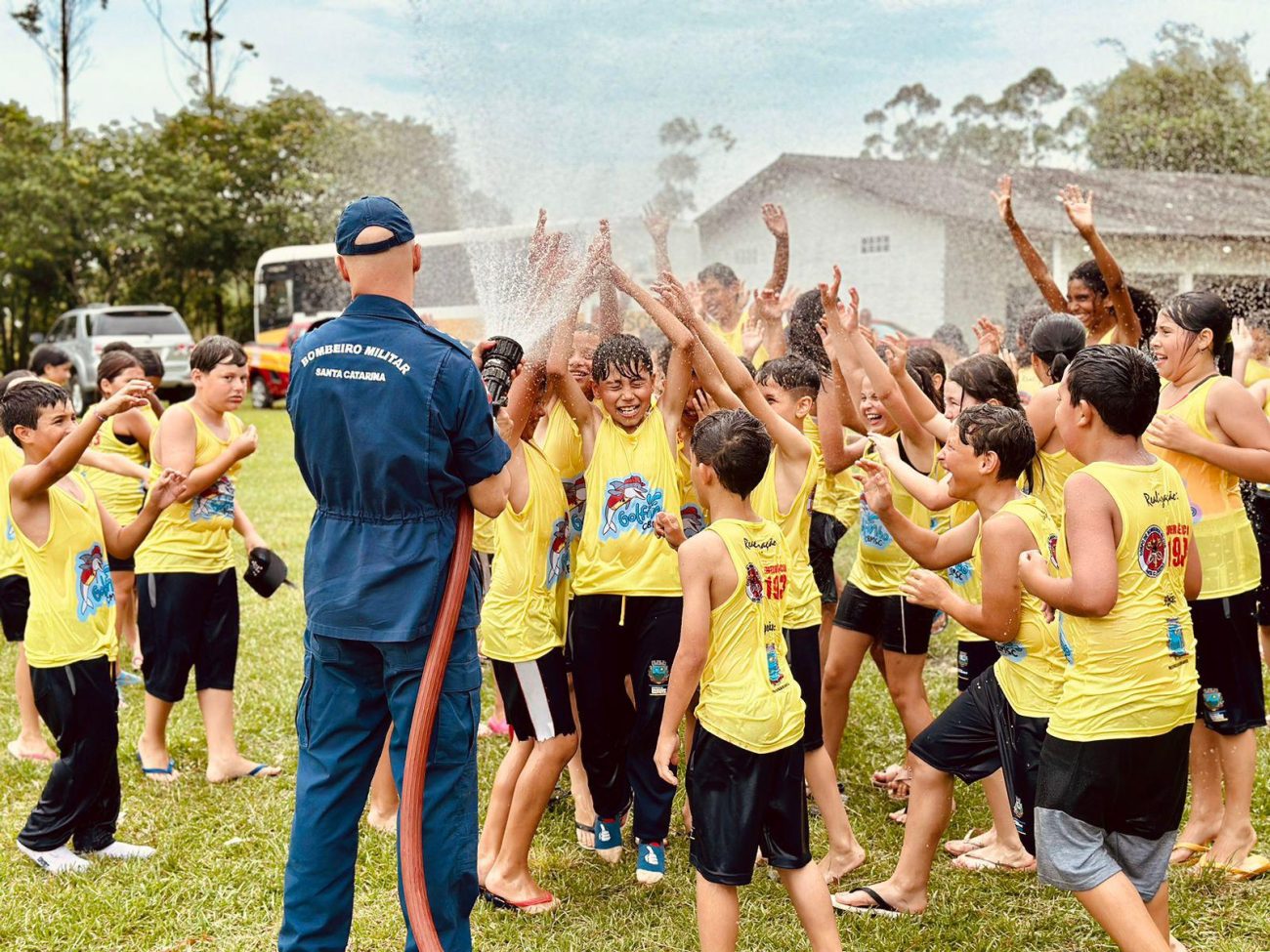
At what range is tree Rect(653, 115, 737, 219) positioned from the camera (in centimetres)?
914

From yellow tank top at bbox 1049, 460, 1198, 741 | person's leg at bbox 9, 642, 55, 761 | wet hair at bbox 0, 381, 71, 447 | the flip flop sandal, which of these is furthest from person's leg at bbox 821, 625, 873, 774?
person's leg at bbox 9, 642, 55, 761

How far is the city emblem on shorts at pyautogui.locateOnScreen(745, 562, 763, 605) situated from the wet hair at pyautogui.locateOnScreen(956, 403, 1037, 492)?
0.83 metres

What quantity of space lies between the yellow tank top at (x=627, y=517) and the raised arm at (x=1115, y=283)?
7.16ft

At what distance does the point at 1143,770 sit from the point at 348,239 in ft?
8.53

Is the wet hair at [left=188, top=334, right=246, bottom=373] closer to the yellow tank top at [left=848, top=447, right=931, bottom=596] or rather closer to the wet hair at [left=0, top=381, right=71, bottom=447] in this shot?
the wet hair at [left=0, top=381, right=71, bottom=447]

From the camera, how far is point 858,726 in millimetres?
5992

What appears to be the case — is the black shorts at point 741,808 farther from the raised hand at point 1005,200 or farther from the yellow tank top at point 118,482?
the yellow tank top at point 118,482

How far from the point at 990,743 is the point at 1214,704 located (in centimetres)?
102

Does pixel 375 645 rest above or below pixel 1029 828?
above

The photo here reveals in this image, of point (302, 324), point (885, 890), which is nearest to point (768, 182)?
point (302, 324)

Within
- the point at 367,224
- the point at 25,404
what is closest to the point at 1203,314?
the point at 367,224

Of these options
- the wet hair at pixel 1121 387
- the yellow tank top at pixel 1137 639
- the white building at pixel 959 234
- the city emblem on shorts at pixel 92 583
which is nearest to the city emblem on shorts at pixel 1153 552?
the yellow tank top at pixel 1137 639

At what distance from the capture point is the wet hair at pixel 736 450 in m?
3.53

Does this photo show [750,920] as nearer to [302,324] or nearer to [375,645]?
[375,645]
